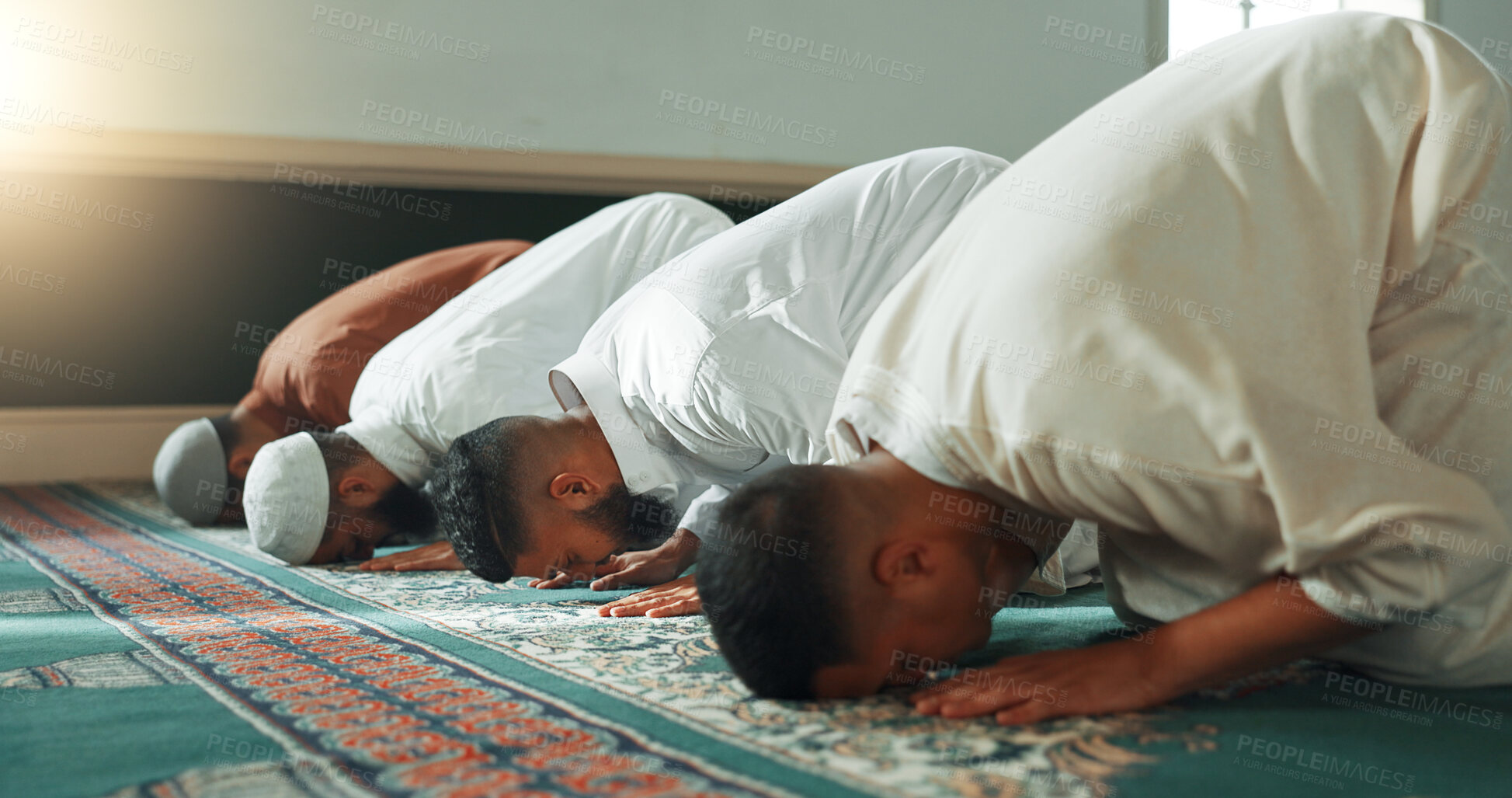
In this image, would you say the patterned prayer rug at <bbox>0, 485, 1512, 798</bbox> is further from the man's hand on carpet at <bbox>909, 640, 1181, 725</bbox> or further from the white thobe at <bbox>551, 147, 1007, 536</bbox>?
the white thobe at <bbox>551, 147, 1007, 536</bbox>

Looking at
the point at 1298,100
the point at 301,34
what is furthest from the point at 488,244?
the point at 1298,100

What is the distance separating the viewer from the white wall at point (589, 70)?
170 inches

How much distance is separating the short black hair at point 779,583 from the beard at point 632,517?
88cm

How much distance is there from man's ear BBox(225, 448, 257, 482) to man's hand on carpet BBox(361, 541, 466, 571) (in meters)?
0.92

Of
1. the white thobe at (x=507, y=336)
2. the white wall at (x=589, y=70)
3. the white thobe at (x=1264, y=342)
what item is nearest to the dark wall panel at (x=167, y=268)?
the white wall at (x=589, y=70)

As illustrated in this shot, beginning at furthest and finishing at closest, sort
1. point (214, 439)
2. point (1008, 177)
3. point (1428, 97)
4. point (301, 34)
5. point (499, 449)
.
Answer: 1. point (301, 34)
2. point (214, 439)
3. point (499, 449)
4. point (1008, 177)
5. point (1428, 97)

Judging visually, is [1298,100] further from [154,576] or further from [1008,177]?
[154,576]

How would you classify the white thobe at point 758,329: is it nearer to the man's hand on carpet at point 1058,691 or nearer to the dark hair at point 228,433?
the man's hand on carpet at point 1058,691

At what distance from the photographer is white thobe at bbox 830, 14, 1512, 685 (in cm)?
98

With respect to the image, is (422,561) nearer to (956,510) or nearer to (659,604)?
(659,604)

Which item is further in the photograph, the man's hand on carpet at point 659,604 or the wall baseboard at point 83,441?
the wall baseboard at point 83,441

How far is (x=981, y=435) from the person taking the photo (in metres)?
1.06

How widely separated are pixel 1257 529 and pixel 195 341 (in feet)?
14.6

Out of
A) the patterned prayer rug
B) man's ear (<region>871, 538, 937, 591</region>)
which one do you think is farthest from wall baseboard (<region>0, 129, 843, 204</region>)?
Answer: man's ear (<region>871, 538, 937, 591</region>)
